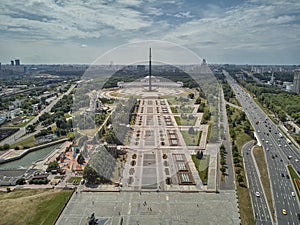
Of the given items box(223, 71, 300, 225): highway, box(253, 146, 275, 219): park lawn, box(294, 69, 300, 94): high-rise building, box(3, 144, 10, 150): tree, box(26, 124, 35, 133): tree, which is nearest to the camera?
box(223, 71, 300, 225): highway

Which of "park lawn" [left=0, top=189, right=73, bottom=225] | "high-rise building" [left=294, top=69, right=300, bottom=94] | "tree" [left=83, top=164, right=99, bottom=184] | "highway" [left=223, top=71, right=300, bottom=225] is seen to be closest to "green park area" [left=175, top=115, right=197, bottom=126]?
"highway" [left=223, top=71, right=300, bottom=225]

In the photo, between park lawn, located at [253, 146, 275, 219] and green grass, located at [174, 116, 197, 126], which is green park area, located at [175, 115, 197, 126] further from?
park lawn, located at [253, 146, 275, 219]

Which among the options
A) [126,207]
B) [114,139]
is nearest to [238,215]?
[126,207]

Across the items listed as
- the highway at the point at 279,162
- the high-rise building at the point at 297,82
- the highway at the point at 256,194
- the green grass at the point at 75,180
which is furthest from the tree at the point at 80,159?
the high-rise building at the point at 297,82

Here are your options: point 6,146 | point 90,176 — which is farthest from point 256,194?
point 6,146

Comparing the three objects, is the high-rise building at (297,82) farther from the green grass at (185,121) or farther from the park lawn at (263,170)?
the park lawn at (263,170)

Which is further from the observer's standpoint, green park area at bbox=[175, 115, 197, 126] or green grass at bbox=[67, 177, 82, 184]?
green park area at bbox=[175, 115, 197, 126]

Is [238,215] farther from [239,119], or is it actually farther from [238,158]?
[239,119]
